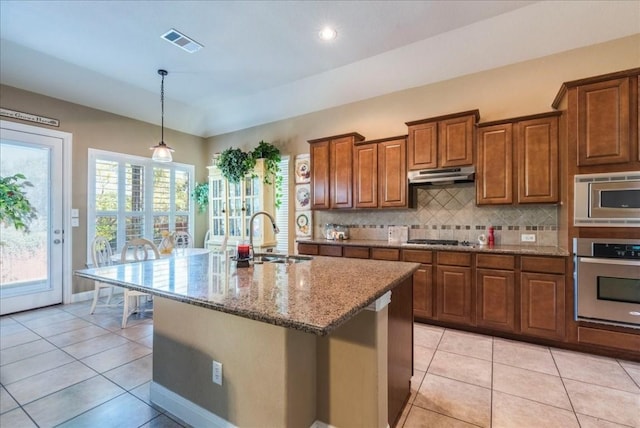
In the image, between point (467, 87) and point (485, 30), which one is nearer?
point (485, 30)

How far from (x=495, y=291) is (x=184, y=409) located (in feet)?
9.70

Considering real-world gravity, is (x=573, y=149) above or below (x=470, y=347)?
above

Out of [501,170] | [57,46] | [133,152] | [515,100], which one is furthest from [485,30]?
[133,152]

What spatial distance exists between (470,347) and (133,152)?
567 cm

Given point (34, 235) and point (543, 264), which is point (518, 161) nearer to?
point (543, 264)

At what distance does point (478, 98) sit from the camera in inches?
140

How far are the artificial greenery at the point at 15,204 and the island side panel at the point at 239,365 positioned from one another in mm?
3566

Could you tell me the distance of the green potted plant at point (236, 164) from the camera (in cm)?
488

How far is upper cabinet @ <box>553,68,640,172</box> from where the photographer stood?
247cm

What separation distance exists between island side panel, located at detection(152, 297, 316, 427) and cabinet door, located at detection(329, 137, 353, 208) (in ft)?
9.16

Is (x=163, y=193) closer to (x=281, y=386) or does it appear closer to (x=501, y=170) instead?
(x=281, y=386)

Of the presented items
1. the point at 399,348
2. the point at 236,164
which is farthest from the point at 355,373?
the point at 236,164

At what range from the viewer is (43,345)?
2939 mm

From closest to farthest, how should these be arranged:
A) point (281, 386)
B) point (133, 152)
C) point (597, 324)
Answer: point (281, 386) < point (597, 324) < point (133, 152)
